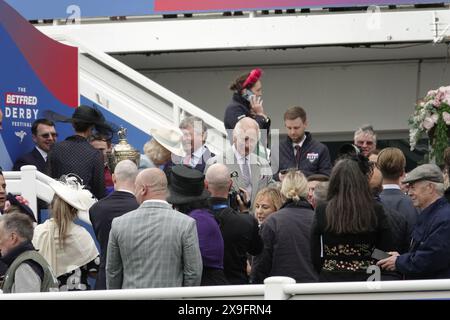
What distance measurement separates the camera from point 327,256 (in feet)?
23.5

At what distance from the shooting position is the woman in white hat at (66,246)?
27.3 ft

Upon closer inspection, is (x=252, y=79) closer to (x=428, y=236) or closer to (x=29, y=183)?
(x=29, y=183)

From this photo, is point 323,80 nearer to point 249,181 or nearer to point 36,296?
point 249,181

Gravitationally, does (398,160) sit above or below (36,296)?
above

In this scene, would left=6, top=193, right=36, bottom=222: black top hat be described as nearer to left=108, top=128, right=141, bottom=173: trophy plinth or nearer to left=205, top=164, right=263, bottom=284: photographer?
left=108, top=128, right=141, bottom=173: trophy plinth

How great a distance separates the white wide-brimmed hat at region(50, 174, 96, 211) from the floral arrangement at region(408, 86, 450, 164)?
3290 millimetres

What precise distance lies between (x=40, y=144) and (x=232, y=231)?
3554 millimetres

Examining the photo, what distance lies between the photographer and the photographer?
297 inches

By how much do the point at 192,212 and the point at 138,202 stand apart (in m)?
0.45

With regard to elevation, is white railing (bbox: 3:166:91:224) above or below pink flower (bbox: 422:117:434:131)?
below

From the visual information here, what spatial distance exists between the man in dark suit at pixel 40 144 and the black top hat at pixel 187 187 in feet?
9.87

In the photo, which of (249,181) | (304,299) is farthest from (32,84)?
(304,299)

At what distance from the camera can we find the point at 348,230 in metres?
7.09

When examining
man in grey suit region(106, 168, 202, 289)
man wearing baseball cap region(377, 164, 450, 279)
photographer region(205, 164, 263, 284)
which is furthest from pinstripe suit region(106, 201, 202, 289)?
man wearing baseball cap region(377, 164, 450, 279)
